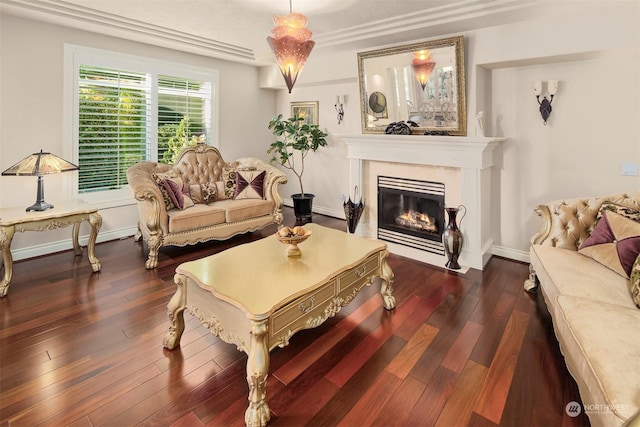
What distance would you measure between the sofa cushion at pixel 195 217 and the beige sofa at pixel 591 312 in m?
3.43

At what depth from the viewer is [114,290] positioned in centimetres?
310

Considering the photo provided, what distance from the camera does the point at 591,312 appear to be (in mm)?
1800

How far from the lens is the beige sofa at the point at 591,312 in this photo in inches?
52.7

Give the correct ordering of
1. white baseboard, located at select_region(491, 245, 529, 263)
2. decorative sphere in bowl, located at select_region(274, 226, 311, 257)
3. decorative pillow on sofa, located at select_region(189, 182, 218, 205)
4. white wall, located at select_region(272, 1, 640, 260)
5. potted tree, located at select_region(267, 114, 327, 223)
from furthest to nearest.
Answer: potted tree, located at select_region(267, 114, 327, 223), decorative pillow on sofa, located at select_region(189, 182, 218, 205), white baseboard, located at select_region(491, 245, 529, 263), white wall, located at select_region(272, 1, 640, 260), decorative sphere in bowl, located at select_region(274, 226, 311, 257)

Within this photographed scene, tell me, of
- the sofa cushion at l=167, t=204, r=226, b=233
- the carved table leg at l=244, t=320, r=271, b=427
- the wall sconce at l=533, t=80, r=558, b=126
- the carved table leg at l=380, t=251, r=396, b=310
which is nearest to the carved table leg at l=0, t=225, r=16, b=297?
the sofa cushion at l=167, t=204, r=226, b=233

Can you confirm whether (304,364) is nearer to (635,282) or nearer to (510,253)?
(635,282)

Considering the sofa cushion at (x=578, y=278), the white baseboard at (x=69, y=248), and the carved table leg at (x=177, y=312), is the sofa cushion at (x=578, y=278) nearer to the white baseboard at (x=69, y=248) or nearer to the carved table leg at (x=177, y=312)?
the white baseboard at (x=69, y=248)

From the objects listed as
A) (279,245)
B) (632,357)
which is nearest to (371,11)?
(279,245)

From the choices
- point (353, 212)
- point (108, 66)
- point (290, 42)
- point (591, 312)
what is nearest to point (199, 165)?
point (108, 66)

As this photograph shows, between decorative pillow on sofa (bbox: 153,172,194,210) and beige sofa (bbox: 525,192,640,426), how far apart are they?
148 inches

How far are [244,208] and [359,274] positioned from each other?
2.41m

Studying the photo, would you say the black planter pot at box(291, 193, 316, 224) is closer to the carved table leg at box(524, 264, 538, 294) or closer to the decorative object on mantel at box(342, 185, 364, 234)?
the decorative object on mantel at box(342, 185, 364, 234)

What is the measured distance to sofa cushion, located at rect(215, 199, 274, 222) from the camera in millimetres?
4363

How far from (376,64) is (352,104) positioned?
3.48ft
